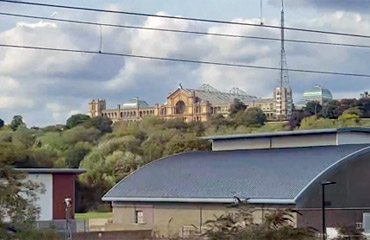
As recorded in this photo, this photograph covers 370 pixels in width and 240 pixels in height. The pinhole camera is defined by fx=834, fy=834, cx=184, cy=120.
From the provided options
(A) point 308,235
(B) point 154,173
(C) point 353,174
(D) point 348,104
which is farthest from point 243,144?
(D) point 348,104

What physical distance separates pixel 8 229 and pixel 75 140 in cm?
7003

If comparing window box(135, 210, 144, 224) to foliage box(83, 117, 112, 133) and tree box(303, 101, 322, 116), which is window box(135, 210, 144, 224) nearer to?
foliage box(83, 117, 112, 133)

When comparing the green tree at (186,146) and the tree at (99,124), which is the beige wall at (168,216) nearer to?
the green tree at (186,146)

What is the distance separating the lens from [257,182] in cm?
4462

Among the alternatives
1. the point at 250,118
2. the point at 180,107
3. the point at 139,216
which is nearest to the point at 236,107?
the point at 250,118

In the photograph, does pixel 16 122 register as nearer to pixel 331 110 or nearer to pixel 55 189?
pixel 331 110

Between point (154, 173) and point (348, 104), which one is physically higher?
point (348, 104)

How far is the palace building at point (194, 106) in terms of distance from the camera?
5453 inches

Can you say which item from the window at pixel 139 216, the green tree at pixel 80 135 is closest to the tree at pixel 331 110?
the green tree at pixel 80 135

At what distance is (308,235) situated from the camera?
832 inches

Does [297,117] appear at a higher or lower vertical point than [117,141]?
higher

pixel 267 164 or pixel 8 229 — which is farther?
pixel 267 164

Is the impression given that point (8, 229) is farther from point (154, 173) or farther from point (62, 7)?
point (154, 173)

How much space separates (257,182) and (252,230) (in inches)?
984
